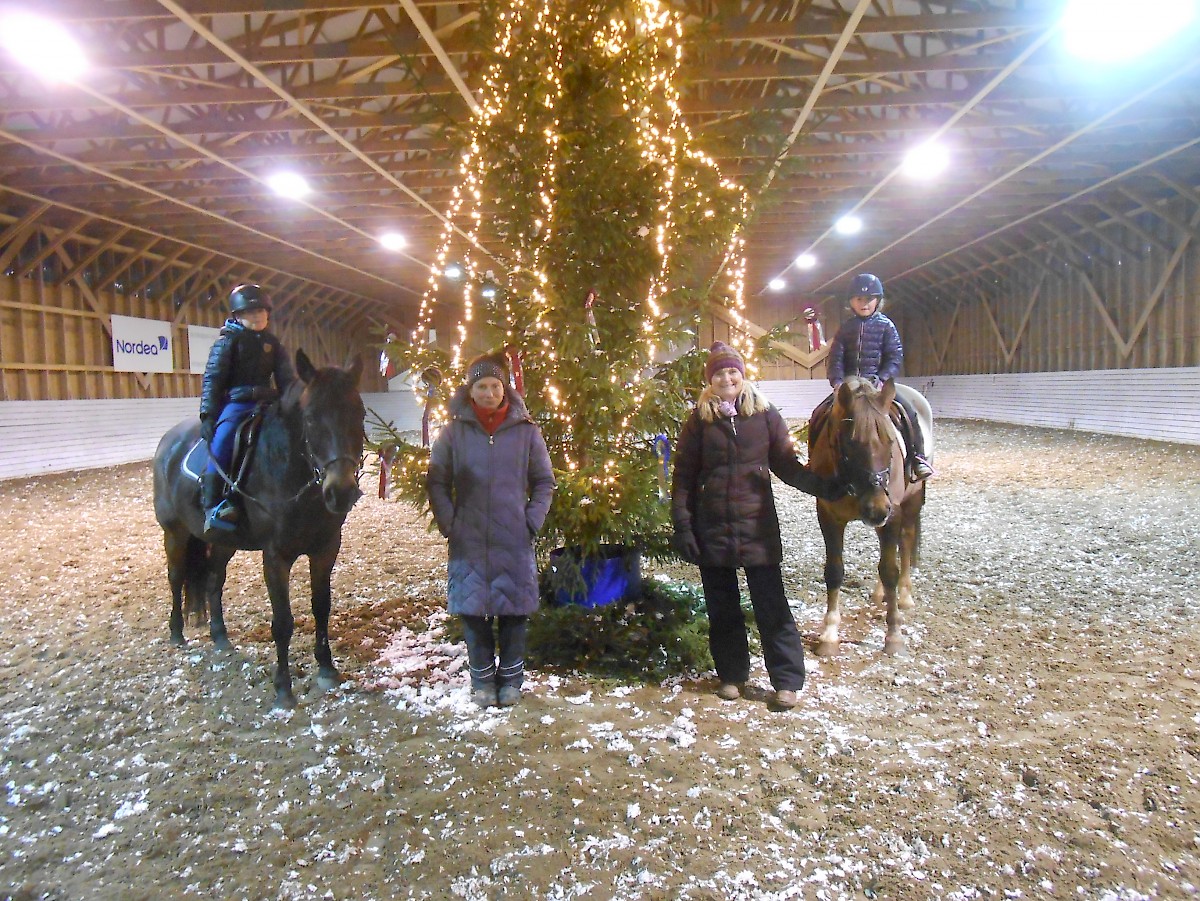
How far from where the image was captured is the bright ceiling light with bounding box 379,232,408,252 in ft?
60.8

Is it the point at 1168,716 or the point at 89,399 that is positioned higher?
the point at 89,399

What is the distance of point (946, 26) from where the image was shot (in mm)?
8656

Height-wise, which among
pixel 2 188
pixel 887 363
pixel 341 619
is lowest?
pixel 341 619

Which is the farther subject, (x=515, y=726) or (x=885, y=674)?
(x=885, y=674)

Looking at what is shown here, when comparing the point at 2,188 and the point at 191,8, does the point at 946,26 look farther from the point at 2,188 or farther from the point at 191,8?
the point at 2,188

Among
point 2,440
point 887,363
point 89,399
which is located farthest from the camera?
point 89,399

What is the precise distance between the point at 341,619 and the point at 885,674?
4.08 m

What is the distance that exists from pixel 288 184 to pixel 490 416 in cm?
1218

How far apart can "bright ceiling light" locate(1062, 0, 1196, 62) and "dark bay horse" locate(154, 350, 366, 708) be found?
950cm

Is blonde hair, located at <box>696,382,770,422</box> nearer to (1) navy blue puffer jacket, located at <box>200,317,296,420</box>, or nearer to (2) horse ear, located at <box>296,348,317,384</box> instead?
(2) horse ear, located at <box>296,348,317,384</box>

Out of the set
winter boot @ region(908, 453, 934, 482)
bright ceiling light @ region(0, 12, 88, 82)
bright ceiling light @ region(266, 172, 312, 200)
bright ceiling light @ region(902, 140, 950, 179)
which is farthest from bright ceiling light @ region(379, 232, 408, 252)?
winter boot @ region(908, 453, 934, 482)

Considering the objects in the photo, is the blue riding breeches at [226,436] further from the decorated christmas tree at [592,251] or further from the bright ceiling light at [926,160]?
the bright ceiling light at [926,160]

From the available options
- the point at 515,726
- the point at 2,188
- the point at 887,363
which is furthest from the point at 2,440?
the point at 887,363

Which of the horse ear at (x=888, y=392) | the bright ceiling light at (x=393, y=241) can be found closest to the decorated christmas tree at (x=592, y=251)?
the horse ear at (x=888, y=392)
